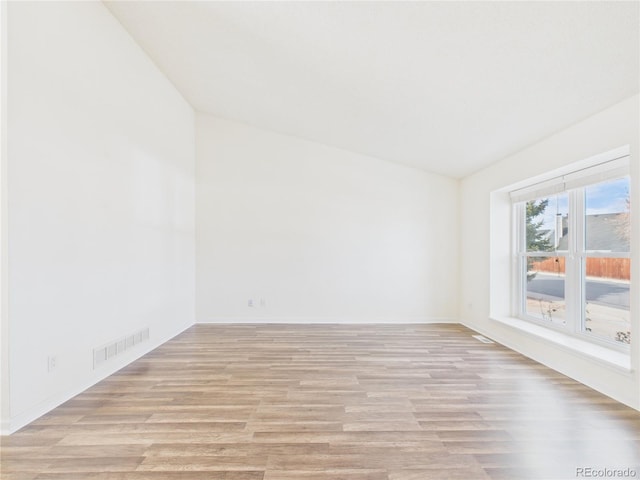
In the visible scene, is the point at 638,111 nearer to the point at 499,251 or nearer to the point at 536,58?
the point at 536,58

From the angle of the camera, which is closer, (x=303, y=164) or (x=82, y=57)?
(x=82, y=57)

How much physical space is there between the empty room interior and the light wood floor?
0.06ft

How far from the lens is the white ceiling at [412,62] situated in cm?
182

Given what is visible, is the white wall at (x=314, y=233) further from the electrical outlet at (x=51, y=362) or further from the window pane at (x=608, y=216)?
the electrical outlet at (x=51, y=362)

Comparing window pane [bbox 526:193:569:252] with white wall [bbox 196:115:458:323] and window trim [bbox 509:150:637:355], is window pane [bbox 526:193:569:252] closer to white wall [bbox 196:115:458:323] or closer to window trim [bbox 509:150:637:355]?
window trim [bbox 509:150:637:355]

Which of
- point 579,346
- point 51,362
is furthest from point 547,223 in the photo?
point 51,362

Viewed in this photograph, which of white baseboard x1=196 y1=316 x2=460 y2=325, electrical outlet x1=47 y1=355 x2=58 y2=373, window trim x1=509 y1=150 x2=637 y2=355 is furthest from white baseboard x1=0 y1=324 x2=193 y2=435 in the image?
window trim x1=509 y1=150 x2=637 y2=355

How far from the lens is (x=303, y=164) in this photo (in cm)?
477

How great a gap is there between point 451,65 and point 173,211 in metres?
3.59

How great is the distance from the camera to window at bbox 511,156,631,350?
8.48ft

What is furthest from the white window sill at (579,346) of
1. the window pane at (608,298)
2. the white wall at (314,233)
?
the white wall at (314,233)

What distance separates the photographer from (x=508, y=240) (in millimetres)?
4008

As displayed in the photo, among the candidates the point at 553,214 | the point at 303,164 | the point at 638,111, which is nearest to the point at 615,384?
the point at 553,214

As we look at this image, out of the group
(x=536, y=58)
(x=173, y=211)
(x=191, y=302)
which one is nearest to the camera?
(x=536, y=58)
